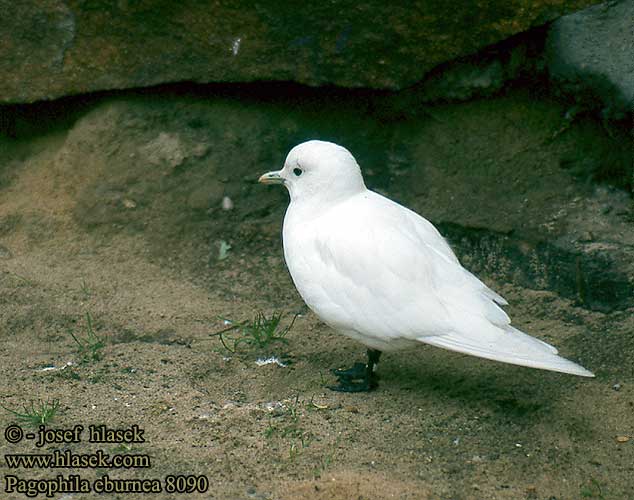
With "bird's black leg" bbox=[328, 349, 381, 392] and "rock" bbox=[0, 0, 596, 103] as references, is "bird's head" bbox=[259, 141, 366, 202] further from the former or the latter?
"rock" bbox=[0, 0, 596, 103]

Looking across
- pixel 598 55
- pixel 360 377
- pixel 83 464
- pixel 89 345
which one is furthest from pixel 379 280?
pixel 598 55

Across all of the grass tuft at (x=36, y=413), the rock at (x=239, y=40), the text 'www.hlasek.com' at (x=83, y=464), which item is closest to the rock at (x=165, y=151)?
the rock at (x=239, y=40)

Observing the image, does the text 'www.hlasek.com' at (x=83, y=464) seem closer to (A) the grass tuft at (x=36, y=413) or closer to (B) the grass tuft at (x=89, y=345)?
(A) the grass tuft at (x=36, y=413)

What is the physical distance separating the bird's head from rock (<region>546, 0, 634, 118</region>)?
1266 millimetres

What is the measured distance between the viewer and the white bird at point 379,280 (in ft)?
11.2

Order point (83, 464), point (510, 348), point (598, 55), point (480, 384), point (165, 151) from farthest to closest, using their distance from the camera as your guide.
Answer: point (165, 151) → point (598, 55) → point (480, 384) → point (510, 348) → point (83, 464)

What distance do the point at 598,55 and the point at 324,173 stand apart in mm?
1521

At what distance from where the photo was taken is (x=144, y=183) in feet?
16.1

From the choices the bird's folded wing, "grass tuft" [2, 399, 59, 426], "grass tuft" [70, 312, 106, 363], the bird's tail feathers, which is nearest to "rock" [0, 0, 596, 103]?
the bird's folded wing

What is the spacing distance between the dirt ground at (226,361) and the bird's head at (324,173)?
2.43 feet

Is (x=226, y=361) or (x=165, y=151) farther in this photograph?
(x=165, y=151)

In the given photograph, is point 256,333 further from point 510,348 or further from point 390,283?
point 510,348

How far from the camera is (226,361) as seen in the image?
3.99 metres

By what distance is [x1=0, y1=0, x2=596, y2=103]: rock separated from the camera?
445 cm
